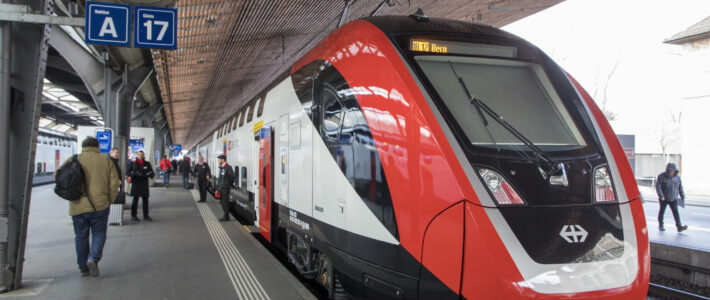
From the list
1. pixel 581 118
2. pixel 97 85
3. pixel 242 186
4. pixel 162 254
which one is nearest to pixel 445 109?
pixel 581 118

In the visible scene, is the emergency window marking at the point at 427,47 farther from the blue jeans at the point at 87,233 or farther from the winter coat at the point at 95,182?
the blue jeans at the point at 87,233

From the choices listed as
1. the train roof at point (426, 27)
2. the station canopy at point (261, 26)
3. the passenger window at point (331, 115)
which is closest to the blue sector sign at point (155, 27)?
the station canopy at point (261, 26)

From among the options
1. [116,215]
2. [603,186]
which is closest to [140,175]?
[116,215]

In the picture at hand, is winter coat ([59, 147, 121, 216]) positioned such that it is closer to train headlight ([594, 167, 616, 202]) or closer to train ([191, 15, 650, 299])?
train ([191, 15, 650, 299])

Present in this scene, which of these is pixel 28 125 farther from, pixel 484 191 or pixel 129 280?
pixel 484 191

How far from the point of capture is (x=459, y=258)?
8.77 ft

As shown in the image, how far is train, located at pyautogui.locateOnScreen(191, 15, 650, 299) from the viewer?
8.71ft

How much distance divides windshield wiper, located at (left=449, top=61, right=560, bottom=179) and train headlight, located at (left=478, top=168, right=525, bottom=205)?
27 cm

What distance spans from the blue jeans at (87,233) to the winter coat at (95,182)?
0.29 ft

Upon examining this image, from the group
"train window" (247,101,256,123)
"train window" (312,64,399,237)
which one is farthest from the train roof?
"train window" (247,101,256,123)

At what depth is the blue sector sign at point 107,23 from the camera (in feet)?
17.7

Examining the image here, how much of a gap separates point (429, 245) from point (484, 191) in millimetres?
509

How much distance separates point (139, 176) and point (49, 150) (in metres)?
17.8

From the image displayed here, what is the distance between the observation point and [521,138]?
10.2 feet
